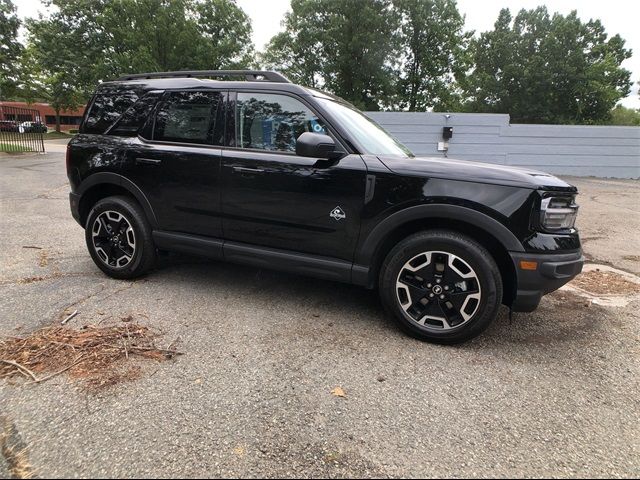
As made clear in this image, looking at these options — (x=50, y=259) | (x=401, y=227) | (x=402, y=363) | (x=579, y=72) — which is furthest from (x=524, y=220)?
(x=579, y=72)

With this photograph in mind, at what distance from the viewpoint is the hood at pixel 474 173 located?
9.15ft

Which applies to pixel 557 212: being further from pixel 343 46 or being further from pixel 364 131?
pixel 343 46

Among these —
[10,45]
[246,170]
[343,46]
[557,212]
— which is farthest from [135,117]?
[10,45]

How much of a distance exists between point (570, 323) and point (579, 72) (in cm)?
4446

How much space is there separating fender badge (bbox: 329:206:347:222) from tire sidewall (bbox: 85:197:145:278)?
1.90 metres

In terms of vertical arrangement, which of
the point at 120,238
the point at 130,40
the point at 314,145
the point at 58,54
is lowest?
the point at 120,238

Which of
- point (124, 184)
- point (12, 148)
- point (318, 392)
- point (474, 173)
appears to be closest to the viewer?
point (318, 392)

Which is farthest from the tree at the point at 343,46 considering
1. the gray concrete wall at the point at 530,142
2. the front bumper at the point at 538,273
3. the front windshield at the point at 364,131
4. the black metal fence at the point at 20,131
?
the front bumper at the point at 538,273

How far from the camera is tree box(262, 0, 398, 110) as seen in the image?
3244 centimetres

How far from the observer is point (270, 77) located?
3623 mm

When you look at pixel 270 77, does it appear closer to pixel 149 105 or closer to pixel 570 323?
pixel 149 105

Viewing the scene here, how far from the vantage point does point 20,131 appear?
63.1 ft

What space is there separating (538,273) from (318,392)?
5.41 ft

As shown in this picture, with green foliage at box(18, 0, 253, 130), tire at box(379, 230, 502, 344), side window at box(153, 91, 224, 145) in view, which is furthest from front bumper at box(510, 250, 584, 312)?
green foliage at box(18, 0, 253, 130)
